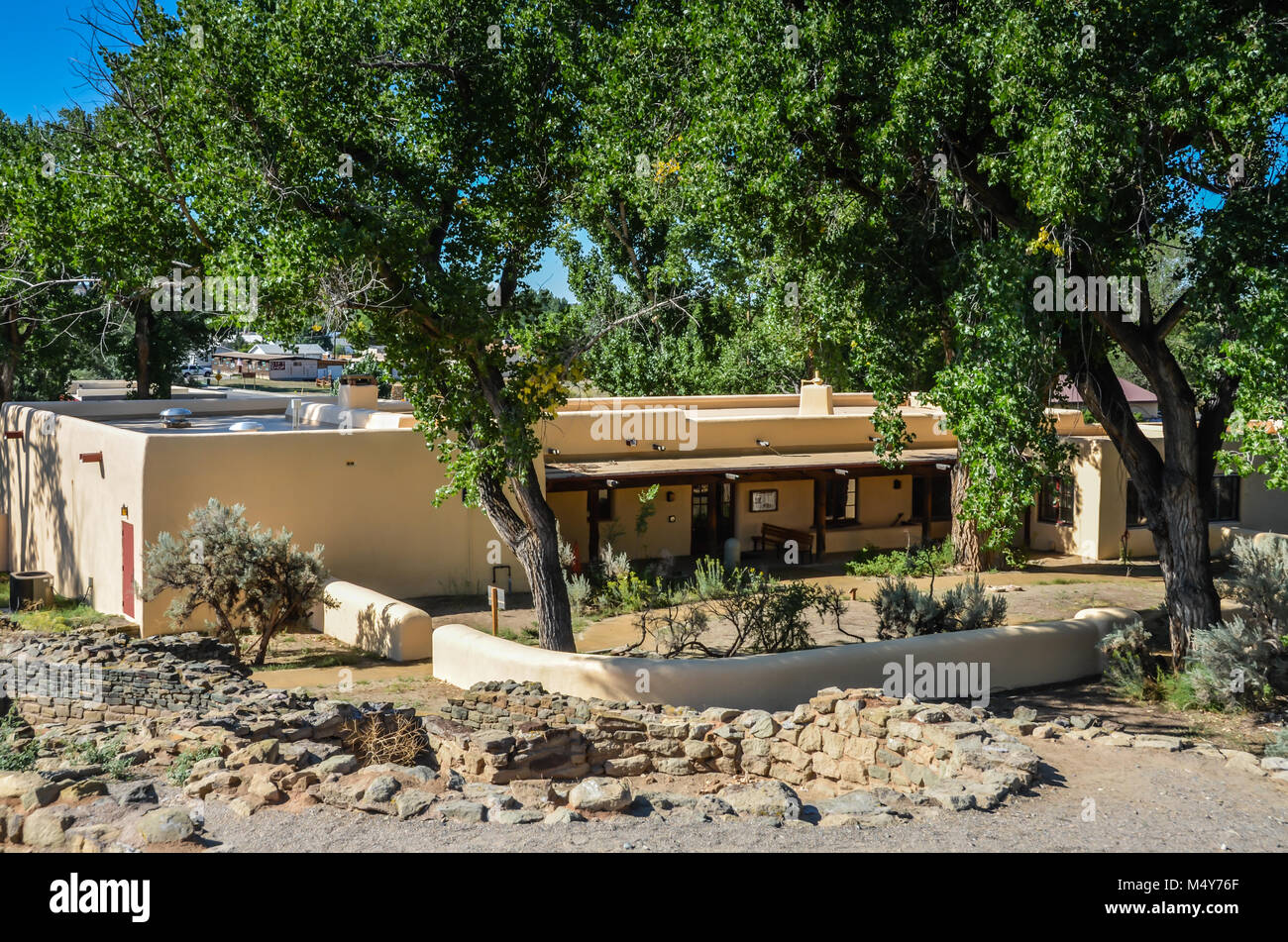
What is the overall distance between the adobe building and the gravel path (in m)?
6.93

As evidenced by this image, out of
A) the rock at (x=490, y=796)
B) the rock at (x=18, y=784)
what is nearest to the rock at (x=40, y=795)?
the rock at (x=18, y=784)

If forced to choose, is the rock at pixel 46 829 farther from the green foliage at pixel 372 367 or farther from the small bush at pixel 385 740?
the green foliage at pixel 372 367

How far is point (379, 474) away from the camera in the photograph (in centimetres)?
1861

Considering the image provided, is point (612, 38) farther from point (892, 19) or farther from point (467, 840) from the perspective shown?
point (467, 840)

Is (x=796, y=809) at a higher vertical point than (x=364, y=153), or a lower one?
lower

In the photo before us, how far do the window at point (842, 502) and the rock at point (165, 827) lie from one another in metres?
19.9

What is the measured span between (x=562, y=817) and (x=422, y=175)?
31.7 feet

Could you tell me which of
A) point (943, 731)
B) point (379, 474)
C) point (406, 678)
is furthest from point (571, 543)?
point (943, 731)

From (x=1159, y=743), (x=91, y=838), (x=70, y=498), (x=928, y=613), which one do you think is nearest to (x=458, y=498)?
(x=70, y=498)

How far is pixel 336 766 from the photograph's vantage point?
328 inches

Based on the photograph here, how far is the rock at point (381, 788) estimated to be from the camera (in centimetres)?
753

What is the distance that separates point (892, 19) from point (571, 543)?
1154 cm

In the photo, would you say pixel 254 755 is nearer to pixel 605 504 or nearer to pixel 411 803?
pixel 411 803

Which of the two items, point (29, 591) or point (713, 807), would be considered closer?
point (713, 807)
